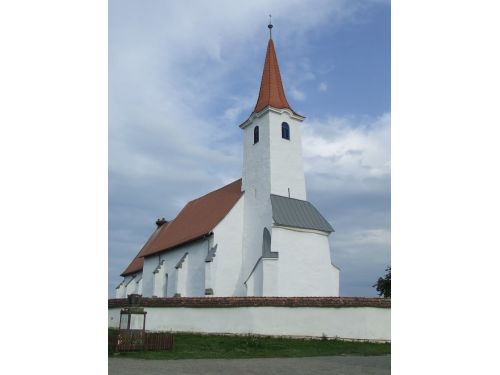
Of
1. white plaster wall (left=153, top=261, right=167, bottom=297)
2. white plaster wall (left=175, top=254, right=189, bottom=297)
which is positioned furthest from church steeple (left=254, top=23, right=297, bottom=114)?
white plaster wall (left=153, top=261, right=167, bottom=297)

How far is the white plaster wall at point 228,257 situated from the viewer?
74.8 ft

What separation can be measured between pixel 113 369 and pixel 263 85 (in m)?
20.9

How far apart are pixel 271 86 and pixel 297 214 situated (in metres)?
7.92

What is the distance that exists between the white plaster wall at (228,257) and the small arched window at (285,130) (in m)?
4.45

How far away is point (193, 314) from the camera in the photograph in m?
17.2

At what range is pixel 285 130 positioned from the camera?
25.5 m

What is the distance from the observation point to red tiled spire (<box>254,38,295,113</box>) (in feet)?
85.6

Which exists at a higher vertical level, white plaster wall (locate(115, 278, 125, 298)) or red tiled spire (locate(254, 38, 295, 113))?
red tiled spire (locate(254, 38, 295, 113))

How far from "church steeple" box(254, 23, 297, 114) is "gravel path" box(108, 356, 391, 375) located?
55.1ft

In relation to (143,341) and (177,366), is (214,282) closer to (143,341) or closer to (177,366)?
(143,341)

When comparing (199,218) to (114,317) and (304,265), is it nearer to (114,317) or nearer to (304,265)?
(304,265)

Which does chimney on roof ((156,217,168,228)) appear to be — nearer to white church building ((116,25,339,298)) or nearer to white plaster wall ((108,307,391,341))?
white church building ((116,25,339,298))

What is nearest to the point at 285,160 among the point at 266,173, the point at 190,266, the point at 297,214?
the point at 266,173

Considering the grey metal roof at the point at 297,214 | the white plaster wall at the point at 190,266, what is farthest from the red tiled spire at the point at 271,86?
the white plaster wall at the point at 190,266
